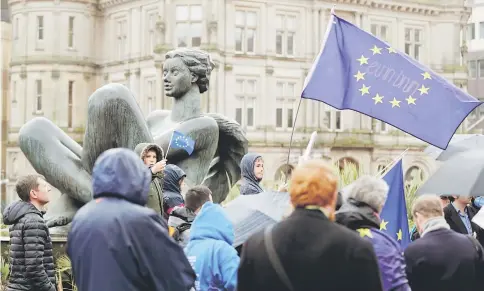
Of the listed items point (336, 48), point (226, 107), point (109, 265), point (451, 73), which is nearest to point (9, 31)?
point (226, 107)

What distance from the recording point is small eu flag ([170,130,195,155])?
343 inches

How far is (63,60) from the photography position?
44594 millimetres

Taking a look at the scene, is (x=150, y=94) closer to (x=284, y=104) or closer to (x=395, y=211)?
(x=284, y=104)

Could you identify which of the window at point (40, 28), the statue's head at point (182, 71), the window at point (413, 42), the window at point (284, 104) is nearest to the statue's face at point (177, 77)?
the statue's head at point (182, 71)

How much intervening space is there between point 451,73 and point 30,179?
138 feet

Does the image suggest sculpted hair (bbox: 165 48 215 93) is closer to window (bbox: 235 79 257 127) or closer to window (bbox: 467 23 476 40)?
window (bbox: 235 79 257 127)

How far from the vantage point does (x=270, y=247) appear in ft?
14.1

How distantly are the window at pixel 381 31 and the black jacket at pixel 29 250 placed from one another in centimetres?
3931

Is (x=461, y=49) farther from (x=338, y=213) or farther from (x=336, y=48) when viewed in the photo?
(x=338, y=213)

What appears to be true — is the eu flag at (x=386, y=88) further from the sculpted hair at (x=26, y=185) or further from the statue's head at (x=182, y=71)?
the sculpted hair at (x=26, y=185)

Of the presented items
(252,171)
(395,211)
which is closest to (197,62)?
(252,171)

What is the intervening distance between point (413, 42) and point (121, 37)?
45.2 ft

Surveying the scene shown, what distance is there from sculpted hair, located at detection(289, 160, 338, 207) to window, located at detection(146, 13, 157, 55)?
37749 mm

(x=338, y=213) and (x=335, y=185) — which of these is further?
(x=338, y=213)
